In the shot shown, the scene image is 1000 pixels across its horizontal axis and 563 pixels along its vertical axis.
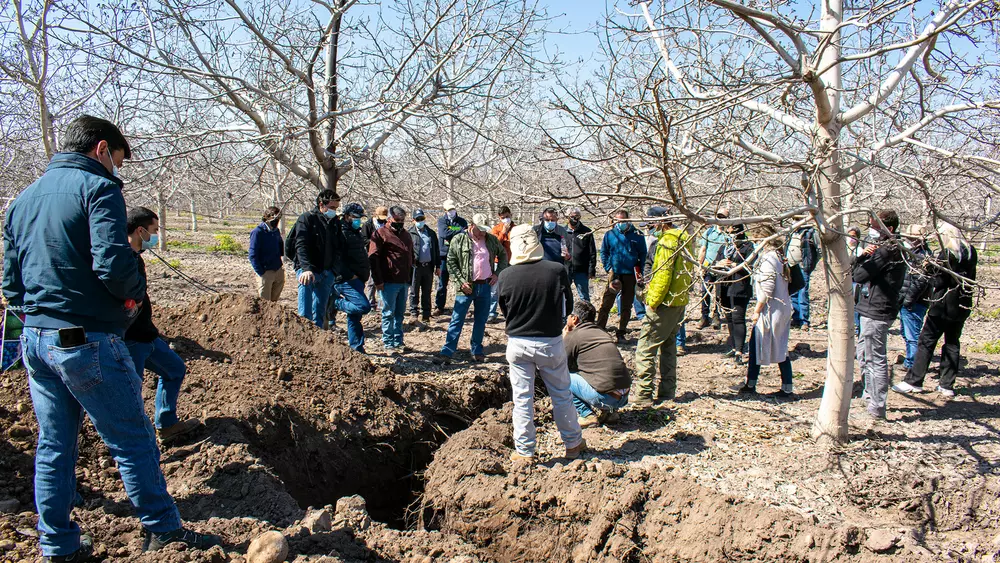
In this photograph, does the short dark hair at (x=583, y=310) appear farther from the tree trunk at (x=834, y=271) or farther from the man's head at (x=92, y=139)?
the man's head at (x=92, y=139)

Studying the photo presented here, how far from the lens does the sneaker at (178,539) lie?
9.28 ft

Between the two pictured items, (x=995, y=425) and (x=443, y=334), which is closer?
(x=995, y=425)

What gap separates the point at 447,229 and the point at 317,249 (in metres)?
2.99

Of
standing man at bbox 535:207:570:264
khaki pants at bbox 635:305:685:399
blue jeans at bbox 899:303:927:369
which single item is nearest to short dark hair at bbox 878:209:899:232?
khaki pants at bbox 635:305:685:399

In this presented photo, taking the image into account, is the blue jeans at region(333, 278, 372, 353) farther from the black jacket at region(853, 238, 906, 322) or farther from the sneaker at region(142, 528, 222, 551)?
the black jacket at region(853, 238, 906, 322)

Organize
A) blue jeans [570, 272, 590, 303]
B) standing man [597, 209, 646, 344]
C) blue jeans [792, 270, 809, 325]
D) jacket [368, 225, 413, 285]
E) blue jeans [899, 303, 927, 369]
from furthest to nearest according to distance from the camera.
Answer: blue jeans [792, 270, 809, 325], blue jeans [570, 272, 590, 303], standing man [597, 209, 646, 344], jacket [368, 225, 413, 285], blue jeans [899, 303, 927, 369]

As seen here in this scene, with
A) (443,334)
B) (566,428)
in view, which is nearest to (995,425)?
(566,428)

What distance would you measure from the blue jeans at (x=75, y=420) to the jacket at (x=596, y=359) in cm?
335

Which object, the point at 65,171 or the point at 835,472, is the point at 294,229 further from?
the point at 835,472

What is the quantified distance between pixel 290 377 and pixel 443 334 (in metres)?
3.59

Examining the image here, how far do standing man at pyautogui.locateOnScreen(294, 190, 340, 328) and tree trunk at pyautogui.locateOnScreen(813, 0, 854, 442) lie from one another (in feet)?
15.5

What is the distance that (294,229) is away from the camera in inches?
267

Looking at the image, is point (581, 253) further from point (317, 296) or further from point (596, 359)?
point (596, 359)

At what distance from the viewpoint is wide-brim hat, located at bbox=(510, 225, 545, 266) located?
15.0 ft
